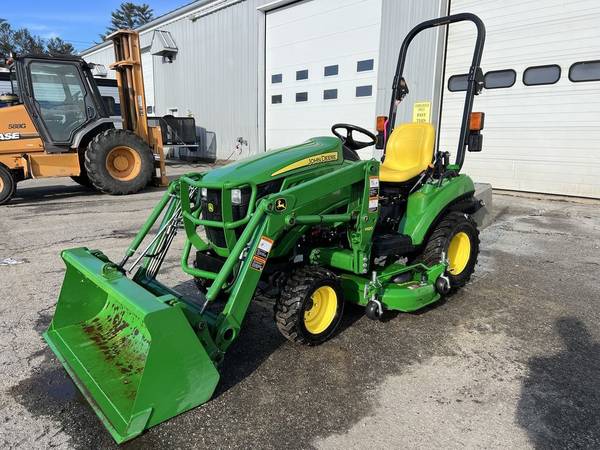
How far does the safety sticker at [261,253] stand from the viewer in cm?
254

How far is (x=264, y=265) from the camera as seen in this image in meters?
2.61

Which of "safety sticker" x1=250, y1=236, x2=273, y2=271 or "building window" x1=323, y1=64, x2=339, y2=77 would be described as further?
"building window" x1=323, y1=64, x2=339, y2=77

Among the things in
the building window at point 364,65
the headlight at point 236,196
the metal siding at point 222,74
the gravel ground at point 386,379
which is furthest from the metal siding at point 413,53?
the headlight at point 236,196

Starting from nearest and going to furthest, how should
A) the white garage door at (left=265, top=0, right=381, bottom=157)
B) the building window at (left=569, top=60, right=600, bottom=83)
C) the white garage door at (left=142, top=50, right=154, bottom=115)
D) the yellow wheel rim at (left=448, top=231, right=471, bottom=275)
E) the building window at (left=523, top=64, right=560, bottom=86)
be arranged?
1. the yellow wheel rim at (left=448, top=231, right=471, bottom=275)
2. the building window at (left=569, top=60, right=600, bottom=83)
3. the building window at (left=523, top=64, right=560, bottom=86)
4. the white garage door at (left=265, top=0, right=381, bottom=157)
5. the white garage door at (left=142, top=50, right=154, bottom=115)

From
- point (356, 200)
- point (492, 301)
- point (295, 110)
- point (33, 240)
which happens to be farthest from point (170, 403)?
point (295, 110)

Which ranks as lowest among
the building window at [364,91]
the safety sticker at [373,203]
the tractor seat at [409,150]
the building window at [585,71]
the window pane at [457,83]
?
the safety sticker at [373,203]

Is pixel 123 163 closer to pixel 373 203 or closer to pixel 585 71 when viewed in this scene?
pixel 373 203

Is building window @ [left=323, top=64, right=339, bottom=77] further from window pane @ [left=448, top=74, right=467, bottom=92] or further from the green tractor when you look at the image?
the green tractor

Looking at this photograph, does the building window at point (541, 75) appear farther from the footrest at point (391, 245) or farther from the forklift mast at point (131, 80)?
the forklift mast at point (131, 80)

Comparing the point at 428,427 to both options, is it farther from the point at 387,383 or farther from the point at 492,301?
the point at 492,301

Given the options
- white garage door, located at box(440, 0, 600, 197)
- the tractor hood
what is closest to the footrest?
the tractor hood

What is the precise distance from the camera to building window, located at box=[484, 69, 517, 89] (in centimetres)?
862

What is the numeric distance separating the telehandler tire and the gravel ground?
5.1 inches

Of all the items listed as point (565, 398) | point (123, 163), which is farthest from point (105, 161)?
point (565, 398)
